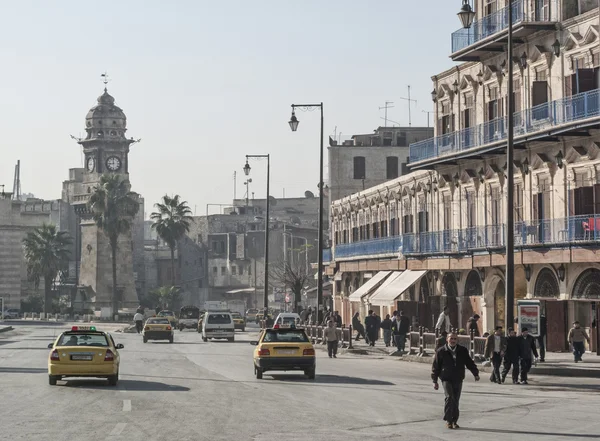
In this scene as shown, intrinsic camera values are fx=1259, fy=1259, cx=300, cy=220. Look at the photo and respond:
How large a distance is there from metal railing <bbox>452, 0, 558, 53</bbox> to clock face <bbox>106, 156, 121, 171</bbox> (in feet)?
362

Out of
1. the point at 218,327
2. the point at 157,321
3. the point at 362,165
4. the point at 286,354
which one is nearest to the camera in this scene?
the point at 286,354

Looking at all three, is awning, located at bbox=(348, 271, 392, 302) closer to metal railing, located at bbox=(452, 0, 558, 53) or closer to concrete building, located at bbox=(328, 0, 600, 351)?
concrete building, located at bbox=(328, 0, 600, 351)

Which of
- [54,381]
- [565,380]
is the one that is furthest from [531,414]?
[54,381]

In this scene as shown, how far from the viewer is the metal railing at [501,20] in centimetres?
4553

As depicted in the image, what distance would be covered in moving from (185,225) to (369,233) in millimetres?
69916

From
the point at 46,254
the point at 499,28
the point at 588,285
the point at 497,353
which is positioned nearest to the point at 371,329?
the point at 588,285

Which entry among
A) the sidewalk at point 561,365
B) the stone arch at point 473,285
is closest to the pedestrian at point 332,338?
the sidewalk at point 561,365

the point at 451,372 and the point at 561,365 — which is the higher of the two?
the point at 451,372

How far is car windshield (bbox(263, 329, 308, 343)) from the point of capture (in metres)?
33.3

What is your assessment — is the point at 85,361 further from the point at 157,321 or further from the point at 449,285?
the point at 157,321

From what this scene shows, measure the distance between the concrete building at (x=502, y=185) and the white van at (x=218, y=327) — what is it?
8199 mm

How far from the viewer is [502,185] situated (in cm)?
4912

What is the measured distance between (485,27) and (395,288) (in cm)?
1407

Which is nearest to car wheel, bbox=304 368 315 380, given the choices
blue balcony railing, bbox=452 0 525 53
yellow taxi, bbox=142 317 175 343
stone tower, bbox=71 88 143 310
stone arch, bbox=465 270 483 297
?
blue balcony railing, bbox=452 0 525 53
